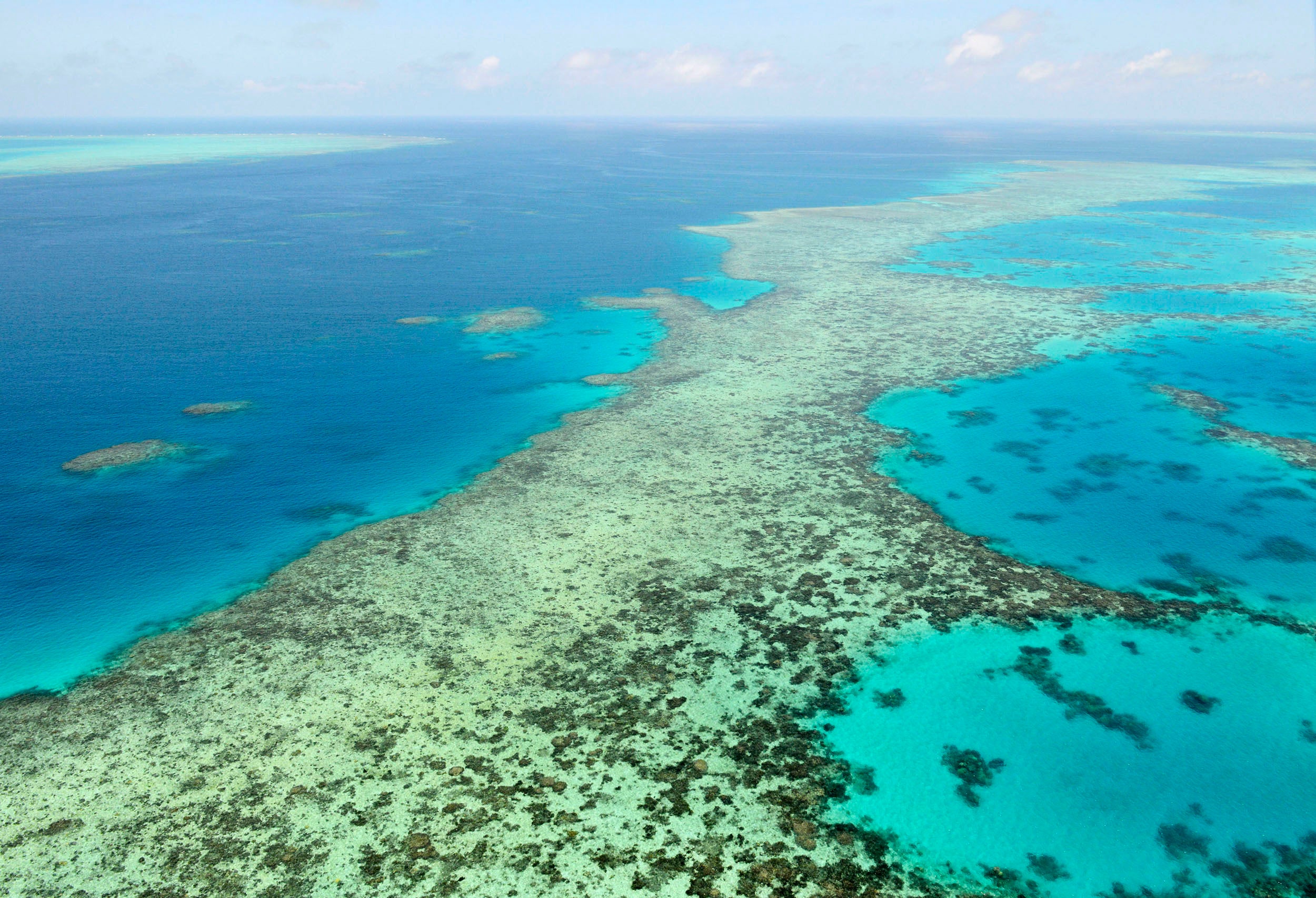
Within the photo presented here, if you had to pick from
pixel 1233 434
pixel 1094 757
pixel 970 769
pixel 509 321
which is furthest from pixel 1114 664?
pixel 509 321

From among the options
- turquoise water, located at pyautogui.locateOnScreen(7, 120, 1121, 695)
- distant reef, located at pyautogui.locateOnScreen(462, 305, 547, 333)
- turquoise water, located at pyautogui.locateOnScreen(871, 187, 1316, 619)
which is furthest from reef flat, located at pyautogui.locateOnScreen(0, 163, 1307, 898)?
distant reef, located at pyautogui.locateOnScreen(462, 305, 547, 333)

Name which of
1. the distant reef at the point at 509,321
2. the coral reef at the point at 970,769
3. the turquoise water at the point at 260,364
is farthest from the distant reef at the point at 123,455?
the coral reef at the point at 970,769

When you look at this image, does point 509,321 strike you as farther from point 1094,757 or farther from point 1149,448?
point 1094,757

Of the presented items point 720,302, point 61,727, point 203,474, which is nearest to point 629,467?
point 203,474

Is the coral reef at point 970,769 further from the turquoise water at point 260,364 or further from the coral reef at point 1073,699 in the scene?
the turquoise water at point 260,364

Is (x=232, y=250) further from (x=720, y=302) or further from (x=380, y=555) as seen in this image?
(x=380, y=555)

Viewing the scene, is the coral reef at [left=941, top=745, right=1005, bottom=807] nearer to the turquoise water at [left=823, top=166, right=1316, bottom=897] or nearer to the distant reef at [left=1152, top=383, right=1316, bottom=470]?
the turquoise water at [left=823, top=166, right=1316, bottom=897]
